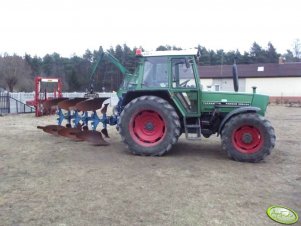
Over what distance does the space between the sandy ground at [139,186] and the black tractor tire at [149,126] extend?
11.5 inches

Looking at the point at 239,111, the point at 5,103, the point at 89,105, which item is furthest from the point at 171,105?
the point at 5,103

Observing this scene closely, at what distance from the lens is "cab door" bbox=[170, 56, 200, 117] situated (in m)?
7.61

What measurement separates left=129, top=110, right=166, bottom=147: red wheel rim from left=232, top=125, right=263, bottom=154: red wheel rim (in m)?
1.56

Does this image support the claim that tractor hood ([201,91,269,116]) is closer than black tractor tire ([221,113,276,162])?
No

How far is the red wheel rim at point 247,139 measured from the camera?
7.12 metres

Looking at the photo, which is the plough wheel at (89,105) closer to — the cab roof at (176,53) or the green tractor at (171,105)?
the green tractor at (171,105)

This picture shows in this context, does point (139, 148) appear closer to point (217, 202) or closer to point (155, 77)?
point (155, 77)

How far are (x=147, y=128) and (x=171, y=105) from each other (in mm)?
736

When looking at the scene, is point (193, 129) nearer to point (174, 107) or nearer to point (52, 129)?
point (174, 107)

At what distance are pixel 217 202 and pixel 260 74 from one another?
39.7m

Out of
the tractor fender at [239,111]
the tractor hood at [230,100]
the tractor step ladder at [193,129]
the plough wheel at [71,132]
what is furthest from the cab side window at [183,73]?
the plough wheel at [71,132]

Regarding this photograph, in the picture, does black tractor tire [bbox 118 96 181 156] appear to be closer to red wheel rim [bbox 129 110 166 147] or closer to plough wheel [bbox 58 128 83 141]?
red wheel rim [bbox 129 110 166 147]

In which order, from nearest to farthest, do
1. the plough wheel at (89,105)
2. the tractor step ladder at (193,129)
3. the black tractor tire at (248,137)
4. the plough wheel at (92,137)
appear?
1. the black tractor tire at (248,137)
2. the tractor step ladder at (193,129)
3. the plough wheel at (89,105)
4. the plough wheel at (92,137)

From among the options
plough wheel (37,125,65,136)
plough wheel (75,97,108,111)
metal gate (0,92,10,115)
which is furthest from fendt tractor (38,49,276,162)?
metal gate (0,92,10,115)
